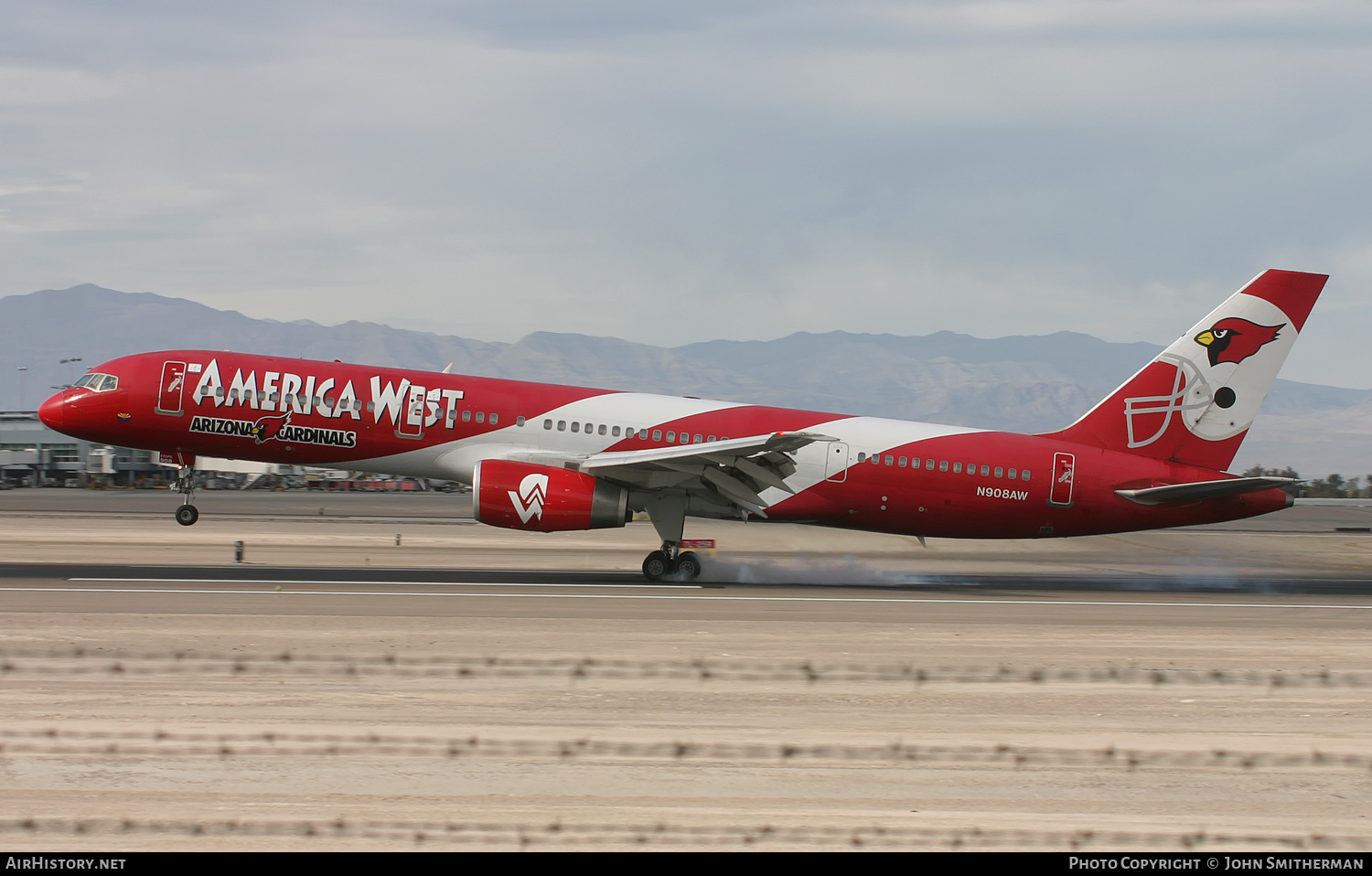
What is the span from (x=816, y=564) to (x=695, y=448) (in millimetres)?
7149

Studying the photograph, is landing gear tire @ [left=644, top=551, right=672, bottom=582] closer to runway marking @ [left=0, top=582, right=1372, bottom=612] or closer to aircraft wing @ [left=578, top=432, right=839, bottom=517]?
aircraft wing @ [left=578, top=432, right=839, bottom=517]

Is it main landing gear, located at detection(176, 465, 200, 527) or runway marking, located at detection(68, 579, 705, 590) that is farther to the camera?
main landing gear, located at detection(176, 465, 200, 527)

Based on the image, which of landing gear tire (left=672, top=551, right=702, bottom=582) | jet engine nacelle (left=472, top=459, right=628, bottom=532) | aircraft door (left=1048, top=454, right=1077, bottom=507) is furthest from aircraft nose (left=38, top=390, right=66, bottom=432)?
aircraft door (left=1048, top=454, right=1077, bottom=507)

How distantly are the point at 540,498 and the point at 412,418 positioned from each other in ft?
12.3

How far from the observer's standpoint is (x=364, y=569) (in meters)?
25.8

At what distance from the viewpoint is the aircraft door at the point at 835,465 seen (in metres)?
25.7

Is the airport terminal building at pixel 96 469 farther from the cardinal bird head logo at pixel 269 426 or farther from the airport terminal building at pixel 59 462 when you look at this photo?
the cardinal bird head logo at pixel 269 426

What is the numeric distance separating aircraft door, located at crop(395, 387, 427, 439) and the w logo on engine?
10.1ft

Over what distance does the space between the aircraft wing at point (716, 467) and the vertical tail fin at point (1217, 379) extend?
8167mm

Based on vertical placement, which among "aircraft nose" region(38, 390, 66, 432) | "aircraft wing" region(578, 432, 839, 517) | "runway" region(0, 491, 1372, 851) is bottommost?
"runway" region(0, 491, 1372, 851)

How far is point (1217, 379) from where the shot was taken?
2695 centimetres

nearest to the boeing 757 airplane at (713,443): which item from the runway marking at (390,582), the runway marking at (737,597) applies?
the runway marking at (390,582)

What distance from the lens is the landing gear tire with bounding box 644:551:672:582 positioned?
24766mm
